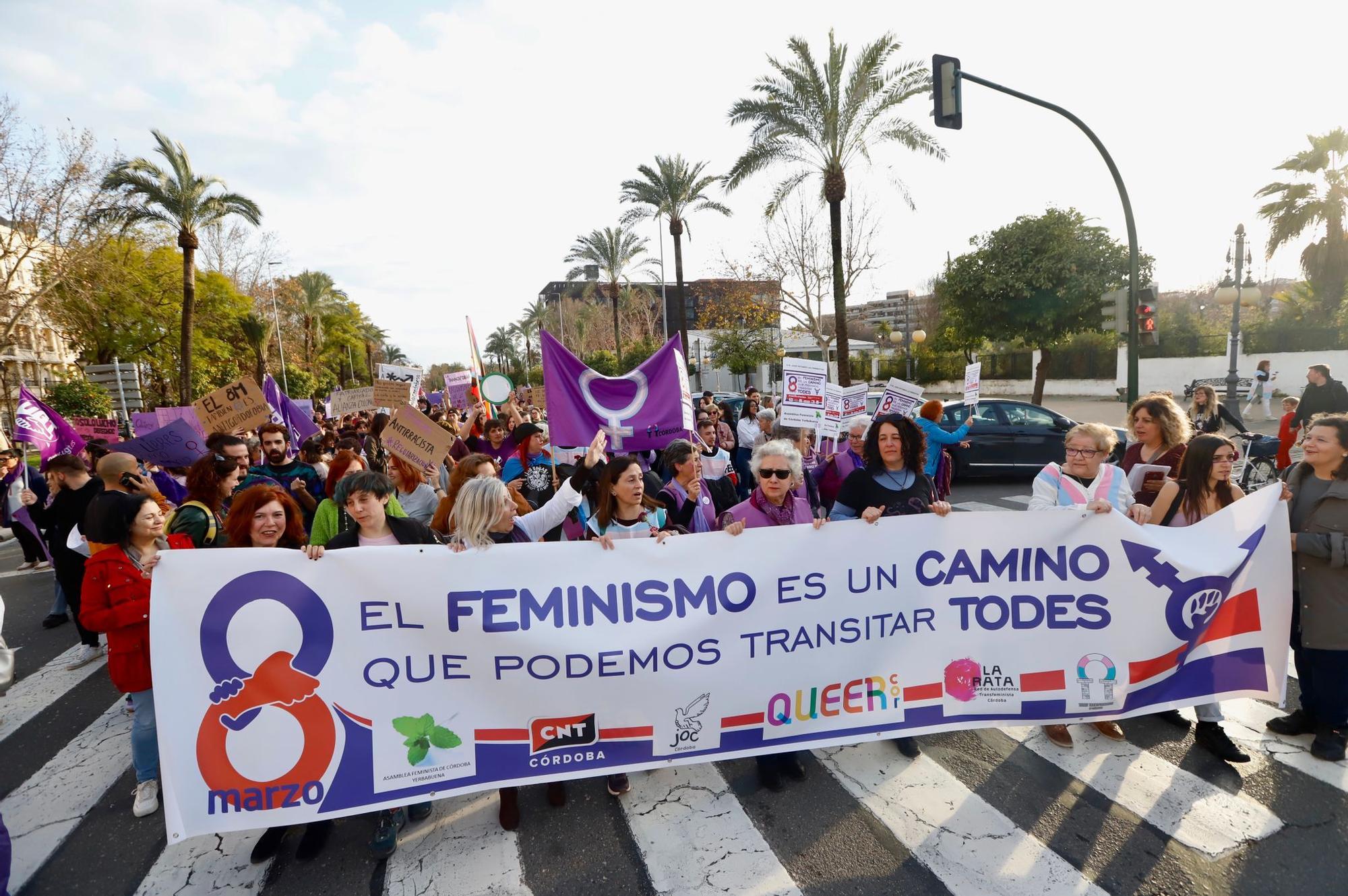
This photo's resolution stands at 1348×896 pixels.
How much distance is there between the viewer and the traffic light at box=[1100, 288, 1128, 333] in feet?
38.2

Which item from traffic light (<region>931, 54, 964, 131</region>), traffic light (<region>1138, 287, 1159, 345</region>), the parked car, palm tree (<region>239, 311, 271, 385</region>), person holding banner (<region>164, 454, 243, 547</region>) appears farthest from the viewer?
palm tree (<region>239, 311, 271, 385</region>)

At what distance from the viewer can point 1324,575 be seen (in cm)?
→ 351

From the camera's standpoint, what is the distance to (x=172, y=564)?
2.97 metres

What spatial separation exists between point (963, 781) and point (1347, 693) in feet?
6.85

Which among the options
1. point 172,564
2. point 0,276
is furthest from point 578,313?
point 172,564

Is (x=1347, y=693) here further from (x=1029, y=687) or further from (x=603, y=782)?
(x=603, y=782)

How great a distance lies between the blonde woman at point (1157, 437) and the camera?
4566 mm

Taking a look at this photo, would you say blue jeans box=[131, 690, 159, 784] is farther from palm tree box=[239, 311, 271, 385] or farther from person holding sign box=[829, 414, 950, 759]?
palm tree box=[239, 311, 271, 385]

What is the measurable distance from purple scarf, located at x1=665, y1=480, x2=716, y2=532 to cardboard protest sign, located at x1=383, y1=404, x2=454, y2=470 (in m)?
2.30

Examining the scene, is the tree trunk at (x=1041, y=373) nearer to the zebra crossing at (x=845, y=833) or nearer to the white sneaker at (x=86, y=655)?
the zebra crossing at (x=845, y=833)

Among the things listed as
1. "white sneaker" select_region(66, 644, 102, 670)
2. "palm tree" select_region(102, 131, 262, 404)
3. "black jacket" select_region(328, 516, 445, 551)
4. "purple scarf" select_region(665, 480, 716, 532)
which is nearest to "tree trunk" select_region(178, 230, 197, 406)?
"palm tree" select_region(102, 131, 262, 404)

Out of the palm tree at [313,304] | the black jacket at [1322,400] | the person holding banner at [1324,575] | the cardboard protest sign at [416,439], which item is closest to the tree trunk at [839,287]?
the black jacket at [1322,400]

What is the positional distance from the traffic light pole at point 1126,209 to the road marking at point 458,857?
34.6 feet

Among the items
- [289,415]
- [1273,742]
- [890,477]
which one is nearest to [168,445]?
[289,415]
